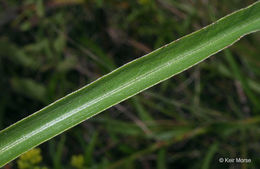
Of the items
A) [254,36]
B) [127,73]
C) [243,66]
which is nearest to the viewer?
[127,73]

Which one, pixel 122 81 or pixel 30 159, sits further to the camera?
pixel 30 159

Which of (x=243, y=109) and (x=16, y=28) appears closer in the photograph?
(x=243, y=109)

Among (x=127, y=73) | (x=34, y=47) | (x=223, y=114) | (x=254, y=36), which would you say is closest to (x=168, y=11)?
(x=254, y=36)

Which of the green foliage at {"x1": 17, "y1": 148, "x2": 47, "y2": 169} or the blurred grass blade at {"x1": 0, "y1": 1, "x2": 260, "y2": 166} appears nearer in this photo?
the blurred grass blade at {"x1": 0, "y1": 1, "x2": 260, "y2": 166}

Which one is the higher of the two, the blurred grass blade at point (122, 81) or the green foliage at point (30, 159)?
the green foliage at point (30, 159)

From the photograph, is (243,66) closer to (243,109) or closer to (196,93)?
(243,109)

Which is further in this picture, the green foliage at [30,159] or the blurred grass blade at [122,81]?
the green foliage at [30,159]

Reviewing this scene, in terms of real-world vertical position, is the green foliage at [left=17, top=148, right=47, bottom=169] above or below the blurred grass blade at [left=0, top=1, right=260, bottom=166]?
above

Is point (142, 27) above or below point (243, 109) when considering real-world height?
above
